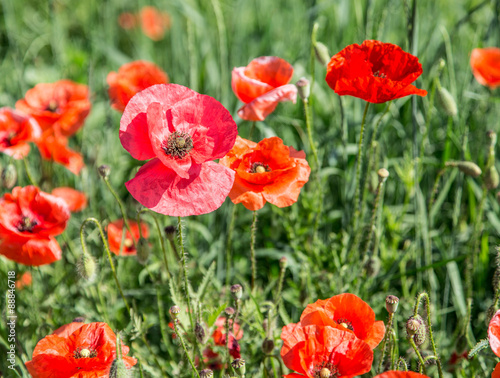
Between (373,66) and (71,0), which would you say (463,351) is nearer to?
(373,66)

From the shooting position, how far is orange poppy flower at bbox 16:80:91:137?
2.25 meters

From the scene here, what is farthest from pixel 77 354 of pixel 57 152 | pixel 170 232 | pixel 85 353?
pixel 57 152

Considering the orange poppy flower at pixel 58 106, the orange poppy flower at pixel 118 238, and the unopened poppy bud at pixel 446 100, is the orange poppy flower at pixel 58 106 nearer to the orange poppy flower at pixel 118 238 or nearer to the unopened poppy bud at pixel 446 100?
the orange poppy flower at pixel 118 238

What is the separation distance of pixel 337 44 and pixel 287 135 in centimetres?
61

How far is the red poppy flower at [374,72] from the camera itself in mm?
1457

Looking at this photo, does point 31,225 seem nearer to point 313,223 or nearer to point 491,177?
point 313,223

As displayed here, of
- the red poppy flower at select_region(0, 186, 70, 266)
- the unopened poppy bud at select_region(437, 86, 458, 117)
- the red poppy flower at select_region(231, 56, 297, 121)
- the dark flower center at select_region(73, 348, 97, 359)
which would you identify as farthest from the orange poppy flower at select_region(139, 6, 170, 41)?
the dark flower center at select_region(73, 348, 97, 359)

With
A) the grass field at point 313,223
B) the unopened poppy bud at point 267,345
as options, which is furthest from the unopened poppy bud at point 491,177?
the unopened poppy bud at point 267,345

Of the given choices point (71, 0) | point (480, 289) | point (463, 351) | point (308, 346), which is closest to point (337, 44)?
point (480, 289)

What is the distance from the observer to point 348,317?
145cm

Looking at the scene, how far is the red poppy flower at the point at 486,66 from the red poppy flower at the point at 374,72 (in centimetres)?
109

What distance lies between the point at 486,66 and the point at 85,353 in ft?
7.68

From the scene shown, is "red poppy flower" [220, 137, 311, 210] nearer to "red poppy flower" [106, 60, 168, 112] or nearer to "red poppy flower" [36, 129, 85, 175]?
"red poppy flower" [106, 60, 168, 112]

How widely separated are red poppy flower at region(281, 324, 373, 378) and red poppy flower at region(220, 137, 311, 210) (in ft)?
1.28
